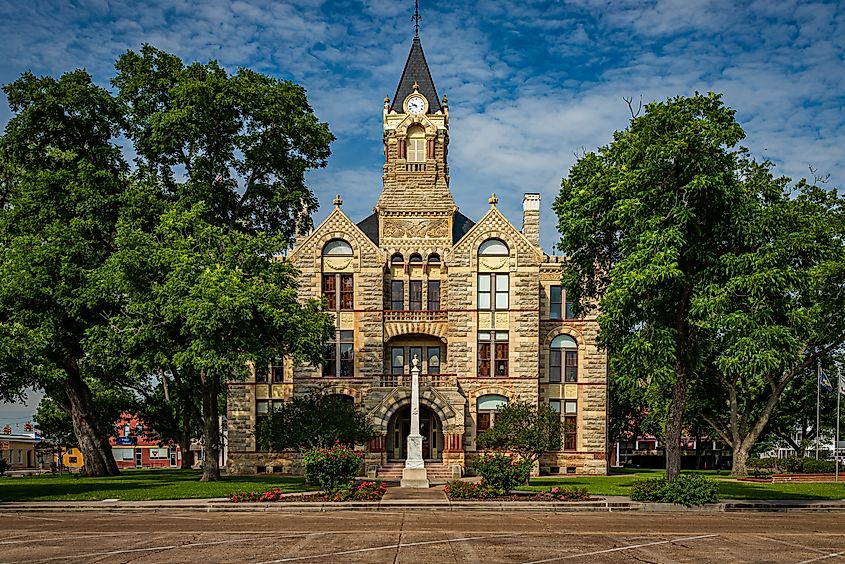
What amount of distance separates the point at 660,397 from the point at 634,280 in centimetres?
2925

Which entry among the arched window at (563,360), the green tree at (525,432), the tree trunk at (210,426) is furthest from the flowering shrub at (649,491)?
the arched window at (563,360)

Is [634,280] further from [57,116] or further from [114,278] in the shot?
[57,116]

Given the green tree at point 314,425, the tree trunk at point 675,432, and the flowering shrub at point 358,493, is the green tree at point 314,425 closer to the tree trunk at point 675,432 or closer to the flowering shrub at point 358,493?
the flowering shrub at point 358,493

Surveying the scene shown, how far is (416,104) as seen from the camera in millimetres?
57031

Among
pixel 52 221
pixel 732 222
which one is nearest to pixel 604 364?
pixel 732 222

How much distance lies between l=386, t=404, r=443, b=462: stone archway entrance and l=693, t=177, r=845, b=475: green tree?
15326 mm

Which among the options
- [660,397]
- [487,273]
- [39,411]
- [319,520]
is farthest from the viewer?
[39,411]

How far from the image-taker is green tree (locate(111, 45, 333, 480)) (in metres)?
34.8

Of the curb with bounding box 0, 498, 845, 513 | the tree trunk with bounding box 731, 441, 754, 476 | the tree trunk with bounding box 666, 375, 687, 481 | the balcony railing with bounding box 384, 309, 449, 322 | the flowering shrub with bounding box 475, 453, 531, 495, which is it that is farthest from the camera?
the tree trunk with bounding box 731, 441, 754, 476

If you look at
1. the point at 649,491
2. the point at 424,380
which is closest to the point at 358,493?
the point at 649,491

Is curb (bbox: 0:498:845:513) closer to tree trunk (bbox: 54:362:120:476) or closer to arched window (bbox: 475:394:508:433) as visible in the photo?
tree trunk (bbox: 54:362:120:476)

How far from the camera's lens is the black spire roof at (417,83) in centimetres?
5838

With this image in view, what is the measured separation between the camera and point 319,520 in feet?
82.4

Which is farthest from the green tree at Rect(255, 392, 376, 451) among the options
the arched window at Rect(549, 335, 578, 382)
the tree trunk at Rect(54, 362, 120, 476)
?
the arched window at Rect(549, 335, 578, 382)
